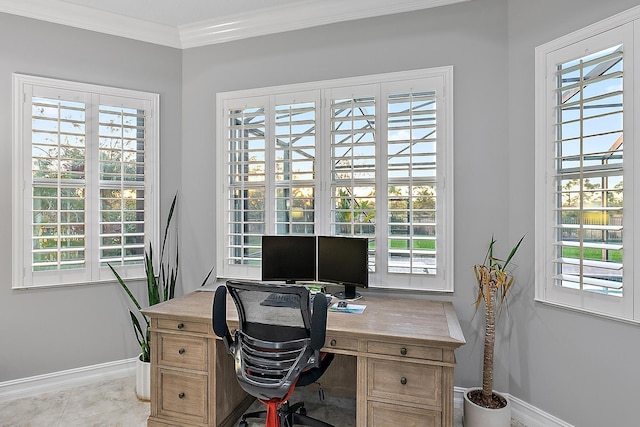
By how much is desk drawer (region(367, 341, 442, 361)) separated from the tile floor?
0.84 m

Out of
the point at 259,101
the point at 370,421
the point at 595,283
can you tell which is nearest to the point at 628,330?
the point at 595,283

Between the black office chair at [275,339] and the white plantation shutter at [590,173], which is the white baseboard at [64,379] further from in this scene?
the white plantation shutter at [590,173]

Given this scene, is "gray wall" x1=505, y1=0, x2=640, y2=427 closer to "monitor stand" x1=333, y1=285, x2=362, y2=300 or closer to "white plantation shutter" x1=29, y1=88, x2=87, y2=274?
"monitor stand" x1=333, y1=285, x2=362, y2=300

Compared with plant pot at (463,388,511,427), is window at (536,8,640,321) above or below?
above

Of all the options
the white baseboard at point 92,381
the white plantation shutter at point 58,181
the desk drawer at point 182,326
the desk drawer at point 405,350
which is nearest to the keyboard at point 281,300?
the desk drawer at point 405,350

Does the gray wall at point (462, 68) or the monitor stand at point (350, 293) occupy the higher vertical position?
the gray wall at point (462, 68)

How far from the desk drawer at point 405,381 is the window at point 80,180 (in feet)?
7.51

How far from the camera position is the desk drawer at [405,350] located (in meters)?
1.78

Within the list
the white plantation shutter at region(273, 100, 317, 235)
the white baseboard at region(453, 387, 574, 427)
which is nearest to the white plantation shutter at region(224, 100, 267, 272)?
the white plantation shutter at region(273, 100, 317, 235)

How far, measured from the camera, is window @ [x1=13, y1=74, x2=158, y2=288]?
2.68m

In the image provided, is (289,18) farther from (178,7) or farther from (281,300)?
(281,300)

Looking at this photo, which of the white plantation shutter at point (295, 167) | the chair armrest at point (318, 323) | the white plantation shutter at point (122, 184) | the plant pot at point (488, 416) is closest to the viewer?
the chair armrest at point (318, 323)

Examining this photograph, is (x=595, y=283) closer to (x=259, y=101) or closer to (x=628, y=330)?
(x=628, y=330)

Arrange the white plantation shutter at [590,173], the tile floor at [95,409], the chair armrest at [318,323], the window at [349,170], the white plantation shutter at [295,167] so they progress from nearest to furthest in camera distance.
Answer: the chair armrest at [318,323] < the white plantation shutter at [590,173] < the tile floor at [95,409] < the window at [349,170] < the white plantation shutter at [295,167]
